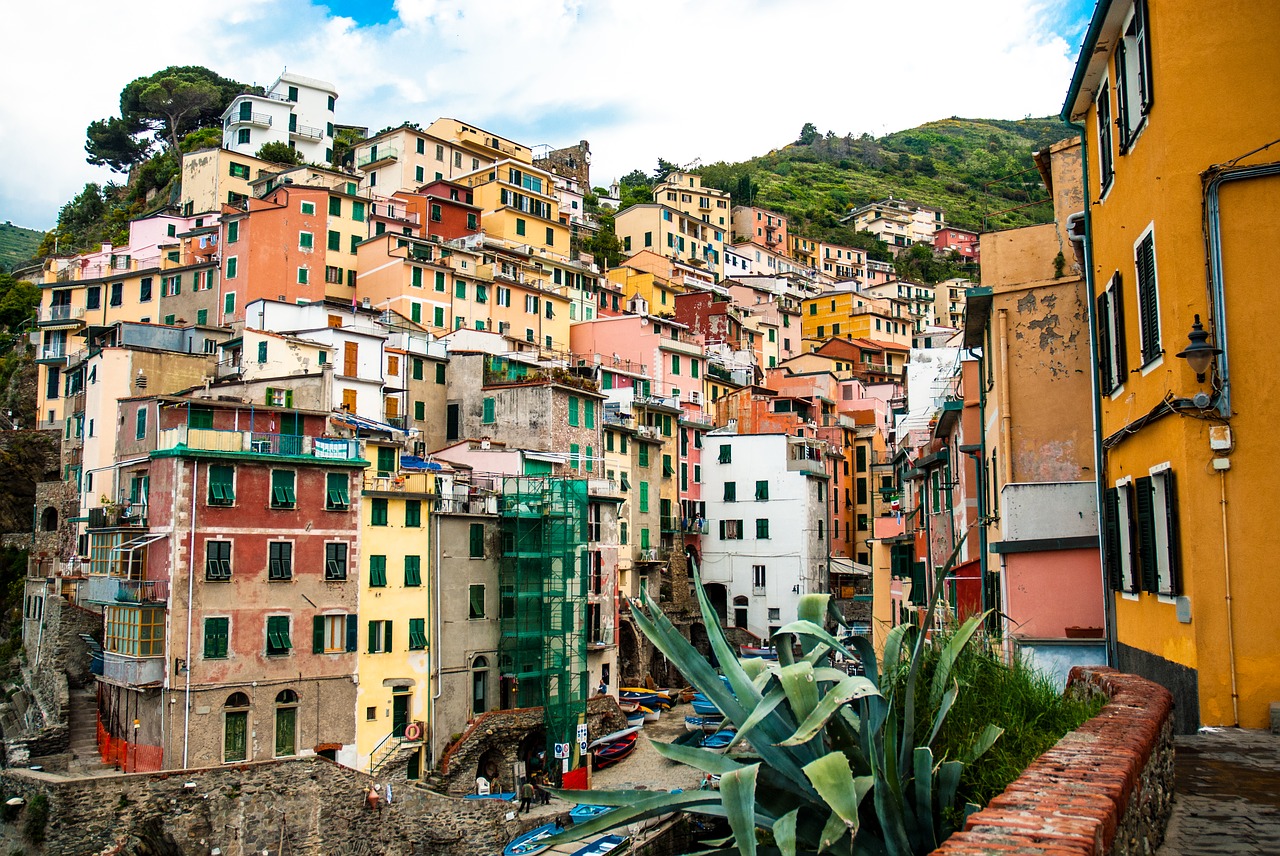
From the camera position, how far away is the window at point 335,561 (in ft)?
129

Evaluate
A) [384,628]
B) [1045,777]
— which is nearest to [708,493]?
[384,628]

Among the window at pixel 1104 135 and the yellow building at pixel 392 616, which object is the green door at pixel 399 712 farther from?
the window at pixel 1104 135

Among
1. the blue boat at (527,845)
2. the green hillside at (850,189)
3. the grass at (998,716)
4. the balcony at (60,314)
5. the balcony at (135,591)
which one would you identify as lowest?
the blue boat at (527,845)

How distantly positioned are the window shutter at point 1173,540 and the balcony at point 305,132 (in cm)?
9001

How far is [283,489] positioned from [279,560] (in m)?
2.37

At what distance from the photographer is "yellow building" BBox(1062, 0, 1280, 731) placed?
10727mm


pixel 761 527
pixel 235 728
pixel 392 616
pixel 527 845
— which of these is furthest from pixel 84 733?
pixel 761 527

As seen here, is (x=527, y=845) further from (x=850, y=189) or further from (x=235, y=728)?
(x=850, y=189)

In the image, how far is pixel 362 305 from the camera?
6456cm

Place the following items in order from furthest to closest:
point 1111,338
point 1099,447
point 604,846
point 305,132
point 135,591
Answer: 1. point 305,132
2. point 135,591
3. point 604,846
4. point 1099,447
5. point 1111,338

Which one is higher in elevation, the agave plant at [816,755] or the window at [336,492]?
the window at [336,492]

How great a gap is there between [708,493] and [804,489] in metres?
A: 5.67

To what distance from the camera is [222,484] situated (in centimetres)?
3722

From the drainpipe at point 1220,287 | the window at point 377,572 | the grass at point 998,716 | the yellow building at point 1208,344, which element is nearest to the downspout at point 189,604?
the window at point 377,572
